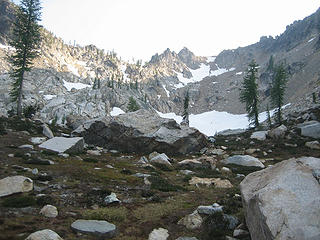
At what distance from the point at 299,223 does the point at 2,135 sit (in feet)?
82.8

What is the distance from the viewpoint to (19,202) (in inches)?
335

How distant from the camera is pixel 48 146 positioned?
806 inches

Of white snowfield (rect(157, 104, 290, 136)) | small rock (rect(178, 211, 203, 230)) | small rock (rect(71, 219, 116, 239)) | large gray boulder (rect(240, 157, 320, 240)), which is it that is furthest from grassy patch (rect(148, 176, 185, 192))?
white snowfield (rect(157, 104, 290, 136))

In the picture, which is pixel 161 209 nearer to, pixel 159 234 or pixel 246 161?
pixel 159 234

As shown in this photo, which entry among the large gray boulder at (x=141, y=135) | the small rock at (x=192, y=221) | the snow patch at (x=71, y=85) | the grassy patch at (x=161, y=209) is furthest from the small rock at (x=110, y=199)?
the snow patch at (x=71, y=85)

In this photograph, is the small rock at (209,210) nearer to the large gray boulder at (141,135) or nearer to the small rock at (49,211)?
the small rock at (49,211)

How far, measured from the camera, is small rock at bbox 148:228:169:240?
762 cm

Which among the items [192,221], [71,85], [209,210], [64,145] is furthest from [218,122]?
[192,221]

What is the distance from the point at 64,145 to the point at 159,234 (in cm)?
1588

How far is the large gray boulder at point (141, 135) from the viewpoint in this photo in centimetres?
2750

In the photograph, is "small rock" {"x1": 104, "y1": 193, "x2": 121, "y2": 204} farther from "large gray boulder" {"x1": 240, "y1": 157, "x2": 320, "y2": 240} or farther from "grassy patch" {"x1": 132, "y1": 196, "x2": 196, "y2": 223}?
"large gray boulder" {"x1": 240, "y1": 157, "x2": 320, "y2": 240}

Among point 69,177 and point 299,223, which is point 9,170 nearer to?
point 69,177

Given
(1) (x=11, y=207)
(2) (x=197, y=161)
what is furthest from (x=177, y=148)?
(1) (x=11, y=207)

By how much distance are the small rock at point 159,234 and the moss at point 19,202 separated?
15.8 feet
